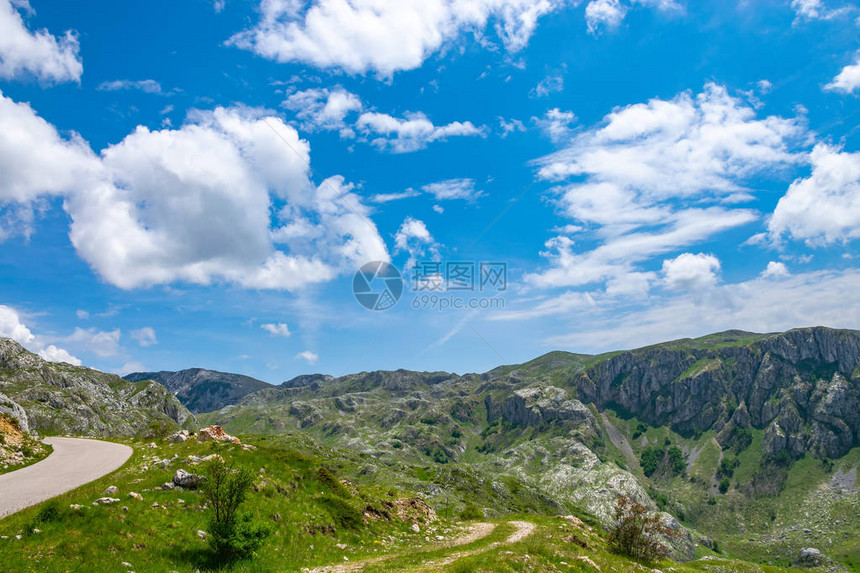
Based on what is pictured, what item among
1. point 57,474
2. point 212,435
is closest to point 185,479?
point 57,474

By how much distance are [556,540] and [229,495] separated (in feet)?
85.9

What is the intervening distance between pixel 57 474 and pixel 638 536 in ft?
166

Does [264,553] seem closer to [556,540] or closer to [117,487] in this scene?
[117,487]

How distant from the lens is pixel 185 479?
28.3m

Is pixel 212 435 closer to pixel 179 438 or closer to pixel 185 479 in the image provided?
pixel 179 438

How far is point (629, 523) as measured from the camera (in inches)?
1540

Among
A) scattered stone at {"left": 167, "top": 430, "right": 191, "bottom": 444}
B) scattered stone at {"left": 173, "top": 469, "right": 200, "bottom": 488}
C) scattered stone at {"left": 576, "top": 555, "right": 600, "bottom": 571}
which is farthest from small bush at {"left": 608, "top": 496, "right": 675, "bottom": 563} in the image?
scattered stone at {"left": 167, "top": 430, "right": 191, "bottom": 444}

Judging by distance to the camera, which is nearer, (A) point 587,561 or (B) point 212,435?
(A) point 587,561

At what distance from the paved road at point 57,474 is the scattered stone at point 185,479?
672 cm

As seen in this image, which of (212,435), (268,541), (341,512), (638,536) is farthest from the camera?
(212,435)

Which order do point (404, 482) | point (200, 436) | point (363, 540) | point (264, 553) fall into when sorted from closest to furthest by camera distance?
1. point (264, 553)
2. point (363, 540)
3. point (200, 436)
4. point (404, 482)

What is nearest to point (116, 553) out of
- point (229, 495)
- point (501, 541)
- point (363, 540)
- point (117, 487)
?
point (229, 495)

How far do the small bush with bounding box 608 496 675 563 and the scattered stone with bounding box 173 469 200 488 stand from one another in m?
36.8

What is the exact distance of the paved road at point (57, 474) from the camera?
83.0ft
